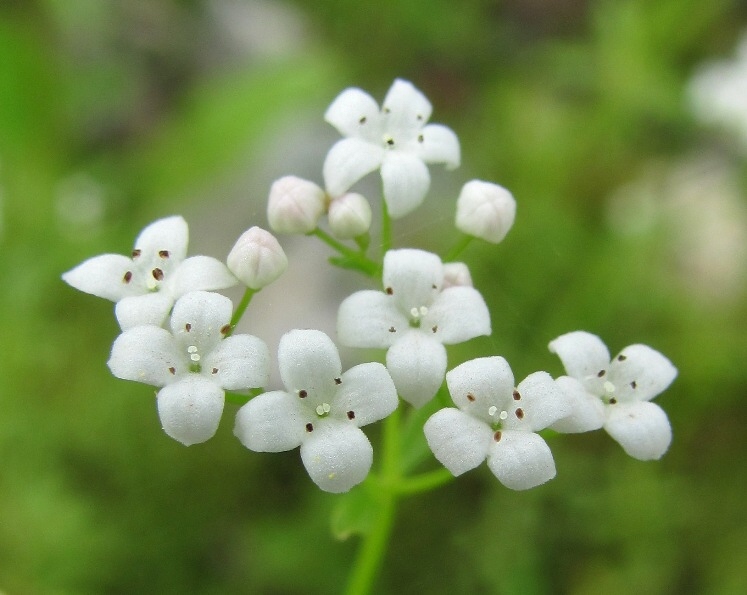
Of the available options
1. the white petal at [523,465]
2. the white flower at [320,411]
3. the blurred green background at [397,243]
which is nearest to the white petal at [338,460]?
the white flower at [320,411]

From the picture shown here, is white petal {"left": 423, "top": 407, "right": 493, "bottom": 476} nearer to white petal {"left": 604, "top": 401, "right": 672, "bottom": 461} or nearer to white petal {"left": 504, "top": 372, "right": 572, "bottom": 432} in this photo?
white petal {"left": 504, "top": 372, "right": 572, "bottom": 432}

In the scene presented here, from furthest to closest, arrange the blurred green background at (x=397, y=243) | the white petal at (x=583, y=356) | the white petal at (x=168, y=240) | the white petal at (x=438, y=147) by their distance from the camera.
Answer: the blurred green background at (x=397, y=243), the white petal at (x=438, y=147), the white petal at (x=168, y=240), the white petal at (x=583, y=356)

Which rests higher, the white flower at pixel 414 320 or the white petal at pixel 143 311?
the white flower at pixel 414 320

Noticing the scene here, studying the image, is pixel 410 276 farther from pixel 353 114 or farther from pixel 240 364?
pixel 353 114

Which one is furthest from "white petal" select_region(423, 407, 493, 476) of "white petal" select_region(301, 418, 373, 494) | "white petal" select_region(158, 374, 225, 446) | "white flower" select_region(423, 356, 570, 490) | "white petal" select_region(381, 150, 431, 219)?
"white petal" select_region(381, 150, 431, 219)

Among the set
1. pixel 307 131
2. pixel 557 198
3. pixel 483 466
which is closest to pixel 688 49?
pixel 557 198

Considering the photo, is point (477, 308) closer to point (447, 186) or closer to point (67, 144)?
point (447, 186)

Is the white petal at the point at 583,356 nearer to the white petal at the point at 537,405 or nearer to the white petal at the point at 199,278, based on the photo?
the white petal at the point at 537,405
